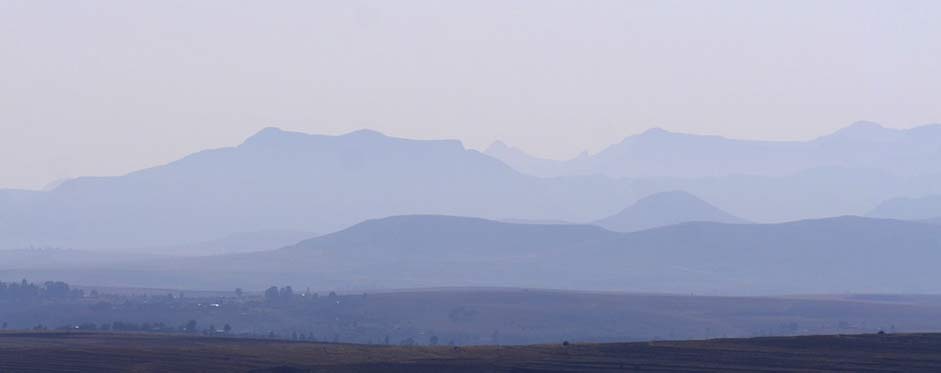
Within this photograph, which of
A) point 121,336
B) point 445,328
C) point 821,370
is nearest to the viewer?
point 821,370

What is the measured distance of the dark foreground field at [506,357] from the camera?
81375 millimetres

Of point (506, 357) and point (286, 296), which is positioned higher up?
point (286, 296)

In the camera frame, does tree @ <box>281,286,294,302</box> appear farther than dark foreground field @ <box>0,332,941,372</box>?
Yes

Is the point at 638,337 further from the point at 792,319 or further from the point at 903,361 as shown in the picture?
the point at 903,361

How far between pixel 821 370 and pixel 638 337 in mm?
77877

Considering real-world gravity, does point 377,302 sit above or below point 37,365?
above

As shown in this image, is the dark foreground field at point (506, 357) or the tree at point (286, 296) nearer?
the dark foreground field at point (506, 357)

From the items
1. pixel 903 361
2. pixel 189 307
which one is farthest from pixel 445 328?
pixel 903 361

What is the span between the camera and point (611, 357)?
85.2 m

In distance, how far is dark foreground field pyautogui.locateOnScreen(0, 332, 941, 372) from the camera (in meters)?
81.4

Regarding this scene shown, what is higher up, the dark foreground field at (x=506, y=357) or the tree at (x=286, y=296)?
the tree at (x=286, y=296)

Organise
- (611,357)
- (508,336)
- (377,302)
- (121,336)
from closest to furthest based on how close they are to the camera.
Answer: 1. (611,357)
2. (121,336)
3. (508,336)
4. (377,302)

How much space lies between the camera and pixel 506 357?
85.0 meters

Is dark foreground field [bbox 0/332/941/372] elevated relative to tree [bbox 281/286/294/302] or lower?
lower
